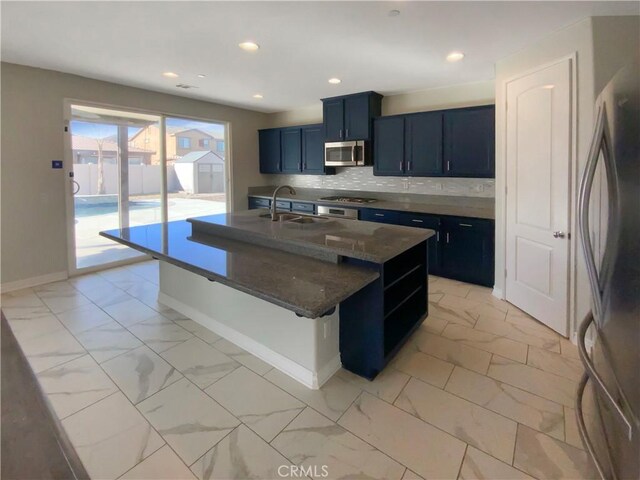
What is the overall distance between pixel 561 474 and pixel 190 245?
2573mm

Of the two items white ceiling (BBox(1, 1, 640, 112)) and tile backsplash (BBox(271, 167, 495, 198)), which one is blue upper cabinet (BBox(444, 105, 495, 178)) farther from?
white ceiling (BBox(1, 1, 640, 112))

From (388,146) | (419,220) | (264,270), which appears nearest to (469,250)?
(419,220)

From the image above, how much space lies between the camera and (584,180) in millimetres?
1207

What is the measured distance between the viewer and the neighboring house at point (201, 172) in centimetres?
549

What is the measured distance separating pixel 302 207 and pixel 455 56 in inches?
121

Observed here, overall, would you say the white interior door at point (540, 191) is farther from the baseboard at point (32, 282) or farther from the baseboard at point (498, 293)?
the baseboard at point (32, 282)

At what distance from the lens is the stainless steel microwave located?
16.2ft

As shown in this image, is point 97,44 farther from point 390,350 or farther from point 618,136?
point 618,136

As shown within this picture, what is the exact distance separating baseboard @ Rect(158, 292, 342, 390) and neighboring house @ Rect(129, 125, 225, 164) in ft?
9.88

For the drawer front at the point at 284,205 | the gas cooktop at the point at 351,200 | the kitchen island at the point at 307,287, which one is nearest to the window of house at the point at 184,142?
the drawer front at the point at 284,205

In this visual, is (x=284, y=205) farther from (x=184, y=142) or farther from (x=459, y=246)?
(x=459, y=246)

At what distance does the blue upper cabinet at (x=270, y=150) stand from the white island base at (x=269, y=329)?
3632 millimetres

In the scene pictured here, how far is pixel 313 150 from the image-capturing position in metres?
5.65

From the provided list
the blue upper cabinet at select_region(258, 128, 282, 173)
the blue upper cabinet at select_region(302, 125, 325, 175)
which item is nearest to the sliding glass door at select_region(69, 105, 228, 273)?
the blue upper cabinet at select_region(258, 128, 282, 173)
